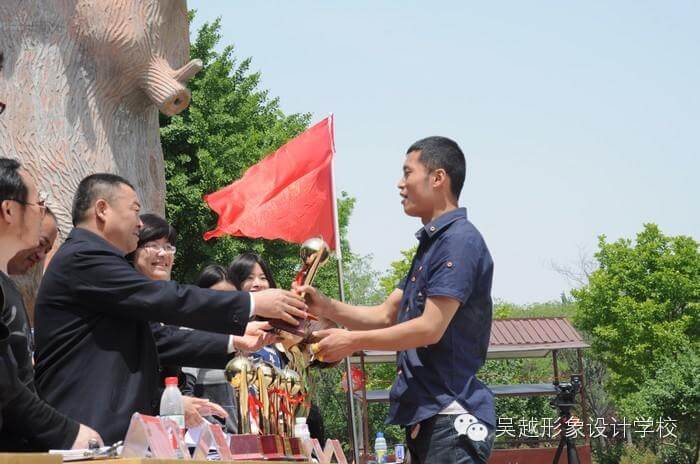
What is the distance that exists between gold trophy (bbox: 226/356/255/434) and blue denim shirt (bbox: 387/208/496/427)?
69cm

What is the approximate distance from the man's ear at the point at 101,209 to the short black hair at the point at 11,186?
0.71 metres

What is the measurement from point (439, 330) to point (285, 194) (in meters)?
5.91

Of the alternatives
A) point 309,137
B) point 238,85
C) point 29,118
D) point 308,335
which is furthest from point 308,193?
point 238,85

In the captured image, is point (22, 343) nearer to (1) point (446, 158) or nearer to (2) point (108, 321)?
(2) point (108, 321)

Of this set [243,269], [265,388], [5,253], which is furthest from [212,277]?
[5,253]

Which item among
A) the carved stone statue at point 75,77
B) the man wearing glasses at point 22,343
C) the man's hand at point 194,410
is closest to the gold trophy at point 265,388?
the man's hand at point 194,410

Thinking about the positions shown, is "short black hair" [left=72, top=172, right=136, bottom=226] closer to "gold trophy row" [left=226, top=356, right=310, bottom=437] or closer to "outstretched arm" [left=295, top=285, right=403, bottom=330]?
"gold trophy row" [left=226, top=356, right=310, bottom=437]

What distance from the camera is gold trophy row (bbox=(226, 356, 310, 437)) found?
381 cm

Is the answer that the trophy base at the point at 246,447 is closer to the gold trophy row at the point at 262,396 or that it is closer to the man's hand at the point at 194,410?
the gold trophy row at the point at 262,396

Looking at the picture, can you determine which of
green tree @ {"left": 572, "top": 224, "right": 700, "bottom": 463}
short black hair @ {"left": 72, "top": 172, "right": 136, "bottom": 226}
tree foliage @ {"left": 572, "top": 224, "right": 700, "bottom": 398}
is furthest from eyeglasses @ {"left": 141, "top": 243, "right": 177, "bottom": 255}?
tree foliage @ {"left": 572, "top": 224, "right": 700, "bottom": 398}

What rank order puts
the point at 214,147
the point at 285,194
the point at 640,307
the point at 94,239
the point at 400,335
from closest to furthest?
the point at 94,239, the point at 400,335, the point at 285,194, the point at 214,147, the point at 640,307

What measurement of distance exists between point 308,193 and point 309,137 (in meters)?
0.69

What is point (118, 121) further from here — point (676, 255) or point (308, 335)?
point (676, 255)

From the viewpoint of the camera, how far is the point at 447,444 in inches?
161
